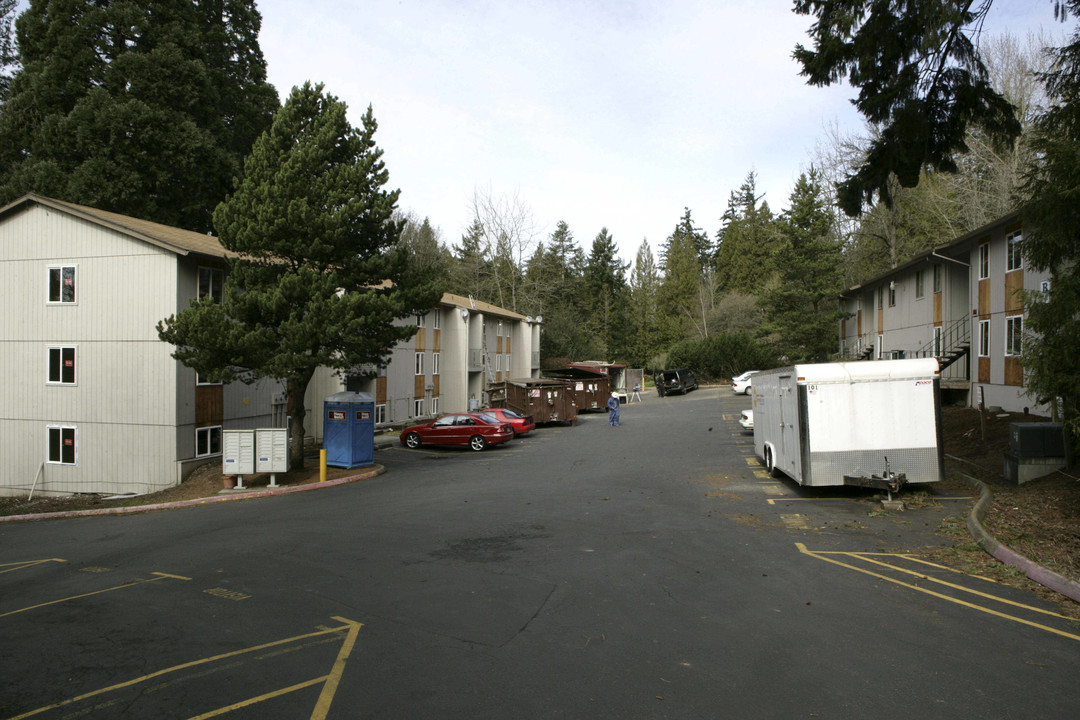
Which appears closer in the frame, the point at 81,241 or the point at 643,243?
the point at 81,241

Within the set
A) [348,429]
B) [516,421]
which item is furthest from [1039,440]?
[516,421]

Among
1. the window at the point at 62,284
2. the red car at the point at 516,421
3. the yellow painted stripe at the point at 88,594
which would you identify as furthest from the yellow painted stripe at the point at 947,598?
the window at the point at 62,284

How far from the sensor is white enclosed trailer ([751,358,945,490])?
12711mm

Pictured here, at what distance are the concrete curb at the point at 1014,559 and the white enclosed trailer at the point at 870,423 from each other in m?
1.34

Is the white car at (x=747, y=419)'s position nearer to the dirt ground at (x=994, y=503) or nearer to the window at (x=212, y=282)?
the dirt ground at (x=994, y=503)

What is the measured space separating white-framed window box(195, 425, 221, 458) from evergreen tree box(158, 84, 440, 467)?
3224mm

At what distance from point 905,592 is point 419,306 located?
1616 cm

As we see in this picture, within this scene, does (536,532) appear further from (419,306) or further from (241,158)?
(241,158)

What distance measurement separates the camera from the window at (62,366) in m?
22.3

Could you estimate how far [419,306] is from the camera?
2119 centimetres

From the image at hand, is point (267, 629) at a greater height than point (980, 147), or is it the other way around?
point (980, 147)

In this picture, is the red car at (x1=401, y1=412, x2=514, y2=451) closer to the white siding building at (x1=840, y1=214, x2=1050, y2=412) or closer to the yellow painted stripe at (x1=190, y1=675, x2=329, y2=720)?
the white siding building at (x1=840, y1=214, x2=1050, y2=412)

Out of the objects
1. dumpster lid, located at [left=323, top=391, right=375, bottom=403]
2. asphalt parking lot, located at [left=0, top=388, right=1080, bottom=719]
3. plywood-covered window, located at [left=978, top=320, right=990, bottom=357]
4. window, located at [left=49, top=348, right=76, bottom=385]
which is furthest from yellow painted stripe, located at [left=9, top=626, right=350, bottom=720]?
plywood-covered window, located at [left=978, top=320, right=990, bottom=357]

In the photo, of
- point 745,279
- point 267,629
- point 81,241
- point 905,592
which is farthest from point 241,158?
point 745,279
